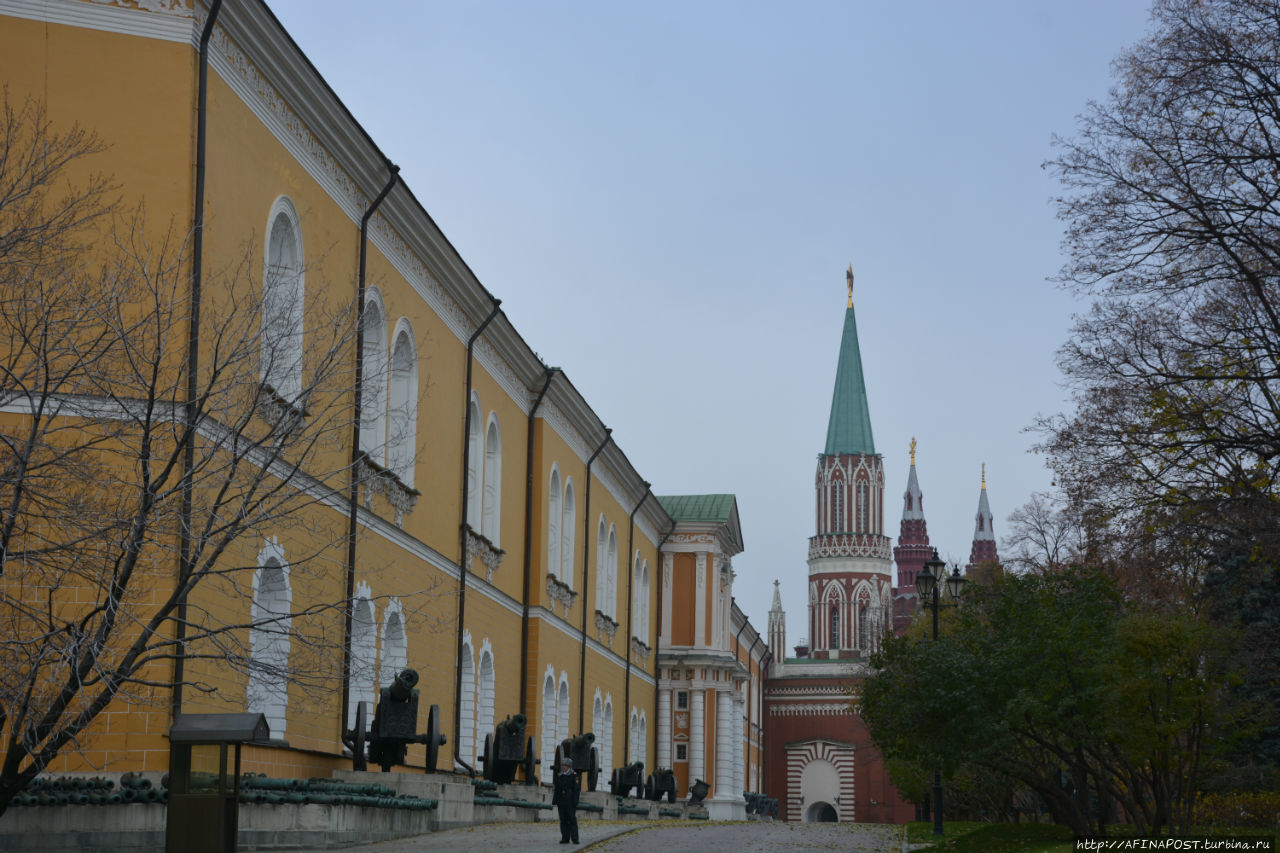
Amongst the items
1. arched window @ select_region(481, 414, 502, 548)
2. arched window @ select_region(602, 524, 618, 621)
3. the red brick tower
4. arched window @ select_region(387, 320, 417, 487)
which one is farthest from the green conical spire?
arched window @ select_region(387, 320, 417, 487)

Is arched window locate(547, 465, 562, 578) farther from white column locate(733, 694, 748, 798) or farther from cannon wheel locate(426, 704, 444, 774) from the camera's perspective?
white column locate(733, 694, 748, 798)

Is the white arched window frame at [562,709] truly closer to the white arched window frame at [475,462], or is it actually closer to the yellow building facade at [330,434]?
the yellow building facade at [330,434]

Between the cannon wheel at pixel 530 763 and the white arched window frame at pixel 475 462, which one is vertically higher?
the white arched window frame at pixel 475 462

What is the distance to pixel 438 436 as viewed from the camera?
29328 millimetres

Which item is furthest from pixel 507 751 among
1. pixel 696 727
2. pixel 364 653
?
pixel 696 727

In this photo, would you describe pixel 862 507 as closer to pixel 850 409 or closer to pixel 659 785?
pixel 850 409

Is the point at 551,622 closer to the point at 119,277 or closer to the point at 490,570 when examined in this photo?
the point at 490,570

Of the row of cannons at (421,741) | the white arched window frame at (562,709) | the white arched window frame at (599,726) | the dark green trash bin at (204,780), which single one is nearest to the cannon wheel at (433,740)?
the row of cannons at (421,741)

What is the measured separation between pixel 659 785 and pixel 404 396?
22771 millimetres

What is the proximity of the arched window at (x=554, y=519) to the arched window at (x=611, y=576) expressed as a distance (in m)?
7.43

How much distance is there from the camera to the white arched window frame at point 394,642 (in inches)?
1045

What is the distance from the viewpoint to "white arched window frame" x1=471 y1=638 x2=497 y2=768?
33031mm

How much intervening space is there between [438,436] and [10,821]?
45.4ft

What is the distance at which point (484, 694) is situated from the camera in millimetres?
33750
